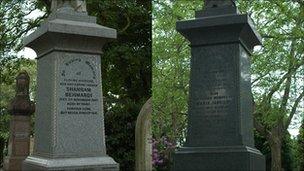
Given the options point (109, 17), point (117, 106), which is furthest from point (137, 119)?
point (109, 17)

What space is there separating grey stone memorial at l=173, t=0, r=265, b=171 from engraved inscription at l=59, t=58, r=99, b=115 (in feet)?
4.69

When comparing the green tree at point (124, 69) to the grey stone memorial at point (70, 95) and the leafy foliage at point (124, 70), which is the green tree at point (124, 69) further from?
the grey stone memorial at point (70, 95)

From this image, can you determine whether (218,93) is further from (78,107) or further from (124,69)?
(124,69)

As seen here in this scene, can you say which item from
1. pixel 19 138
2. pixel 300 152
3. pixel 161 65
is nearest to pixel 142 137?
pixel 19 138

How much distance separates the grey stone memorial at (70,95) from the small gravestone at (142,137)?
6594mm

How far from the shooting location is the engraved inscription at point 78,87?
7207 mm

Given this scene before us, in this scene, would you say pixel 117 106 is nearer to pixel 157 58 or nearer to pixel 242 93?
pixel 157 58

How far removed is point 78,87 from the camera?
7324mm

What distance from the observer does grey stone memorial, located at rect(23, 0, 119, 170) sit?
7.08m

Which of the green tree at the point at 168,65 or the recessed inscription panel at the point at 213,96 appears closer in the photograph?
the recessed inscription panel at the point at 213,96

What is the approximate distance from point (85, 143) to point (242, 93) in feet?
7.81

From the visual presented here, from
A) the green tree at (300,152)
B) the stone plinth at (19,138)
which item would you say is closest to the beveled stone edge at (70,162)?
the stone plinth at (19,138)

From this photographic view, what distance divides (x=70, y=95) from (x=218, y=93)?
2122 millimetres

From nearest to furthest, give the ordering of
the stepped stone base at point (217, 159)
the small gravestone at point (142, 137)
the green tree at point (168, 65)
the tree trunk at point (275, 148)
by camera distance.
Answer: the stepped stone base at point (217, 159) → the small gravestone at point (142, 137) → the green tree at point (168, 65) → the tree trunk at point (275, 148)
